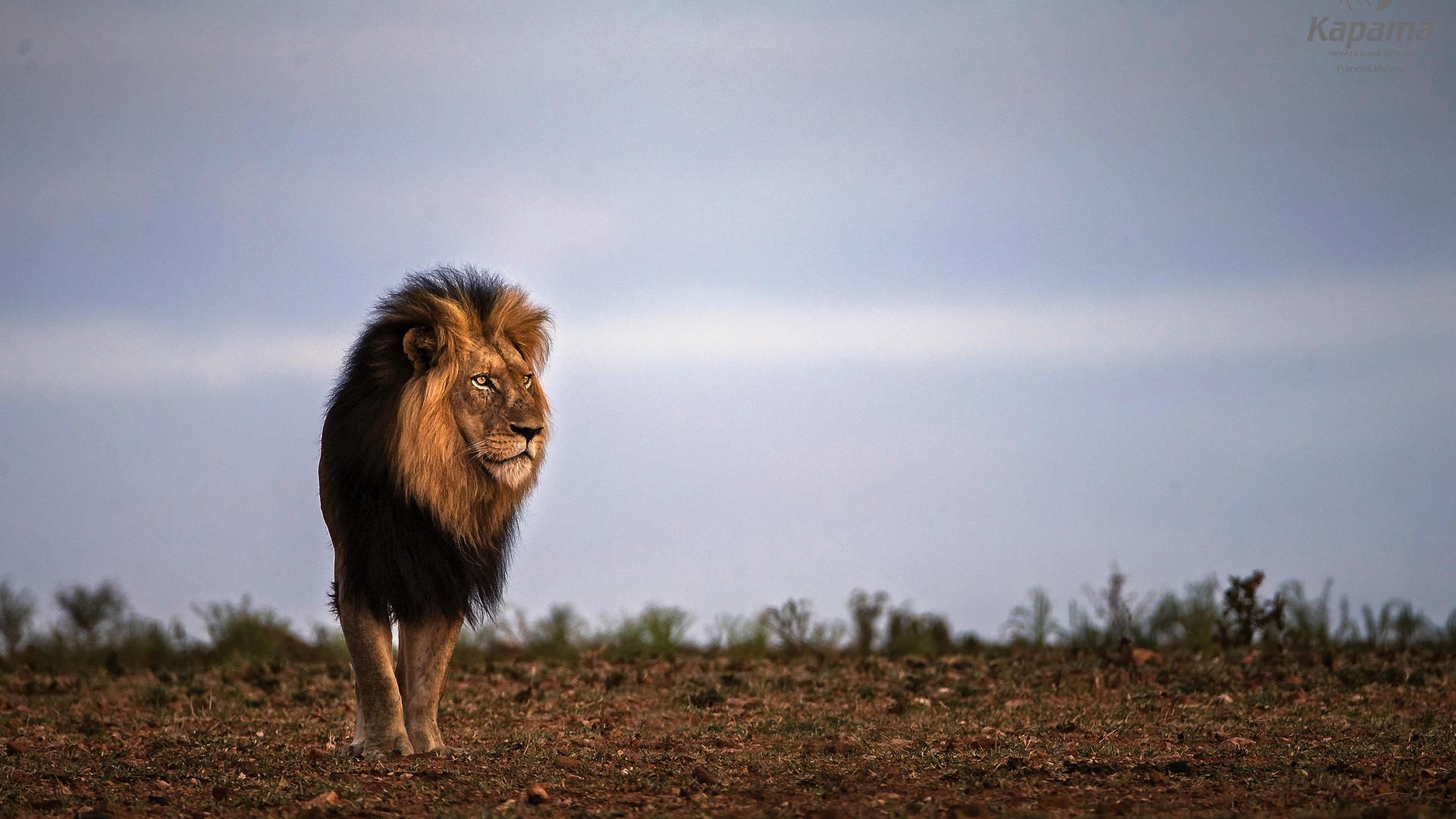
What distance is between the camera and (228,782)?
659 centimetres

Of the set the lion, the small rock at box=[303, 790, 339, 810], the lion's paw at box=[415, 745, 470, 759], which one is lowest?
the small rock at box=[303, 790, 339, 810]

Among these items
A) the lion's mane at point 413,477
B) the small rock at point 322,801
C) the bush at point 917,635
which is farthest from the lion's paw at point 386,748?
the bush at point 917,635

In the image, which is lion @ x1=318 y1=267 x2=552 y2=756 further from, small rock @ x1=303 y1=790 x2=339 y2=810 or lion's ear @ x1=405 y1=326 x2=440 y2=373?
small rock @ x1=303 y1=790 x2=339 y2=810

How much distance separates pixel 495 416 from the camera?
281 inches

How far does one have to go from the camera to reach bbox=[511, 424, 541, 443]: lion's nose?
7.12 meters

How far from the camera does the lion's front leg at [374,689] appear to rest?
23.2 ft

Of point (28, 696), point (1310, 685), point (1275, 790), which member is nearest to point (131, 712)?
point (28, 696)

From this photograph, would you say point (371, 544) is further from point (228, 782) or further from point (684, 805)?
point (684, 805)

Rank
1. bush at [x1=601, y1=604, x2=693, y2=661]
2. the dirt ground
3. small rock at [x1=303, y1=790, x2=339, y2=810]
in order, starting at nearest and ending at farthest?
small rock at [x1=303, y1=790, x2=339, y2=810] < the dirt ground < bush at [x1=601, y1=604, x2=693, y2=661]

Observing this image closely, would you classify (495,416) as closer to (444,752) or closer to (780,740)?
(444,752)

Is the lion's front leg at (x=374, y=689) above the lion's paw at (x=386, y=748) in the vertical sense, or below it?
above

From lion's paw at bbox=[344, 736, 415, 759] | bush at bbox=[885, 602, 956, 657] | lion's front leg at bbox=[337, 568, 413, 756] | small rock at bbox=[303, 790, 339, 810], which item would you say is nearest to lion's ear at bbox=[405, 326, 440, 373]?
lion's front leg at bbox=[337, 568, 413, 756]

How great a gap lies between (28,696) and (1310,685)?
32.2 feet

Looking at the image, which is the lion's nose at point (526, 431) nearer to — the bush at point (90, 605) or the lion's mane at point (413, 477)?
the lion's mane at point (413, 477)
